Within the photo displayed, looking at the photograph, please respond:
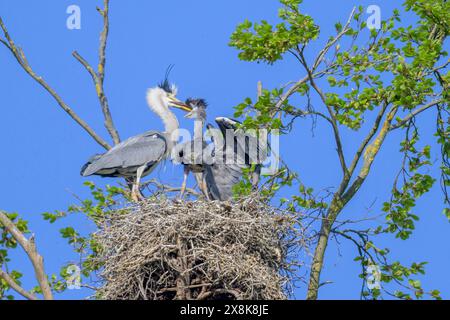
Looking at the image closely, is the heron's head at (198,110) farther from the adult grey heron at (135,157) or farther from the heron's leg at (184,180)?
the heron's leg at (184,180)

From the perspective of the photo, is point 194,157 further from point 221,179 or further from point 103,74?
point 103,74

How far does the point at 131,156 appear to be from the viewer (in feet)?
59.5

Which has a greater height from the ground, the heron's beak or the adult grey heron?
the heron's beak

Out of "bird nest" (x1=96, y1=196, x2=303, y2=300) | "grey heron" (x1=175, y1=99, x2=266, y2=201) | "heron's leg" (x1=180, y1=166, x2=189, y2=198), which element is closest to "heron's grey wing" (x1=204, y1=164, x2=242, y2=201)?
"grey heron" (x1=175, y1=99, x2=266, y2=201)

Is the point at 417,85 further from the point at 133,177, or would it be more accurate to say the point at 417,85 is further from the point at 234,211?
the point at 133,177

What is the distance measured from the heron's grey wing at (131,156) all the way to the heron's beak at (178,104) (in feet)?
3.61

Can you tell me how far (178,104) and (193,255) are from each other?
5.64 meters

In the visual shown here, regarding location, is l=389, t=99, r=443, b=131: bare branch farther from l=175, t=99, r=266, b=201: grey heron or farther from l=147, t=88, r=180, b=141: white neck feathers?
l=147, t=88, r=180, b=141: white neck feathers

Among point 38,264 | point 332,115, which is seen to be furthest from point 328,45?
point 38,264

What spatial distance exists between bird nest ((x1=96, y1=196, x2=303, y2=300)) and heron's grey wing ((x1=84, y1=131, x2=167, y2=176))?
2.55 meters

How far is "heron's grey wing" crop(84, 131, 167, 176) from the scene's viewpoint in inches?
706

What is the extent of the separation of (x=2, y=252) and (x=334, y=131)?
4.15 meters
